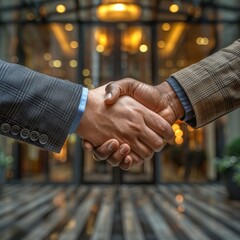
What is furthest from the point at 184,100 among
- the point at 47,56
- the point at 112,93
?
the point at 47,56

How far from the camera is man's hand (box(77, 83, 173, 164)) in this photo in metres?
1.81

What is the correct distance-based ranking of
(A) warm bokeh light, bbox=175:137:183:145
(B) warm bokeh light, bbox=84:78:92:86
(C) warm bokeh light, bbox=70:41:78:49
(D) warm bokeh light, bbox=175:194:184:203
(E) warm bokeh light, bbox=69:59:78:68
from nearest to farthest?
(D) warm bokeh light, bbox=175:194:184:203 < (A) warm bokeh light, bbox=175:137:183:145 < (B) warm bokeh light, bbox=84:78:92:86 < (E) warm bokeh light, bbox=69:59:78:68 < (C) warm bokeh light, bbox=70:41:78:49

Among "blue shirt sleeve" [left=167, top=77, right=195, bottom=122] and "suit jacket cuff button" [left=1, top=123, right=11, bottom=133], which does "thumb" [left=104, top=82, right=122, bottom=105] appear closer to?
"blue shirt sleeve" [left=167, top=77, right=195, bottom=122]

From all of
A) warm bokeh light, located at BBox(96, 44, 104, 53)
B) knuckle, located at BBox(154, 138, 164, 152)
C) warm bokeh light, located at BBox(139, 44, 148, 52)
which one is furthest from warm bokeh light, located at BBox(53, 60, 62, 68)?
Answer: knuckle, located at BBox(154, 138, 164, 152)

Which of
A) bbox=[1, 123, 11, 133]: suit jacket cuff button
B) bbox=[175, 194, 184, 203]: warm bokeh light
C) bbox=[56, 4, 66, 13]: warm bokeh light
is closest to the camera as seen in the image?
bbox=[1, 123, 11, 133]: suit jacket cuff button

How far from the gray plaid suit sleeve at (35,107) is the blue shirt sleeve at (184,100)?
579mm

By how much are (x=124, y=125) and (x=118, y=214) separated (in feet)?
13.8

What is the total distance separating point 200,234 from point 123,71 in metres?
6.75

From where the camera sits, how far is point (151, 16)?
1084 centimetres

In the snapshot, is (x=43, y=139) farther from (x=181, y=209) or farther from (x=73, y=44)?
(x=73, y=44)

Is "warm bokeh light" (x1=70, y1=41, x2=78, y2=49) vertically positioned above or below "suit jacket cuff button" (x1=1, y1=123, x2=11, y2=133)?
above

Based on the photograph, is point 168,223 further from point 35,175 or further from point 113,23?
point 113,23

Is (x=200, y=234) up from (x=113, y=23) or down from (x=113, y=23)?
down

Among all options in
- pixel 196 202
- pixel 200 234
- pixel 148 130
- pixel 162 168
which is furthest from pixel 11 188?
pixel 148 130
